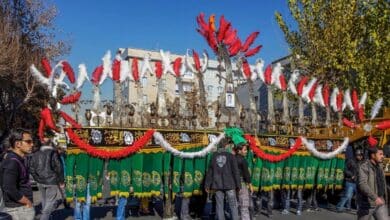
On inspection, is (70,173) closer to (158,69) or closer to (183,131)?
(183,131)

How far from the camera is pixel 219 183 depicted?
8.27 meters

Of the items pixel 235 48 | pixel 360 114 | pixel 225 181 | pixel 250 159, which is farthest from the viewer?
pixel 360 114

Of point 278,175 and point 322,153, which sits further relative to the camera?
point 322,153

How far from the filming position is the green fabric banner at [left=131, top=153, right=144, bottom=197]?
9.20m

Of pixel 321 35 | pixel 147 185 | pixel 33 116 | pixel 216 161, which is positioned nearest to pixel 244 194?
pixel 216 161

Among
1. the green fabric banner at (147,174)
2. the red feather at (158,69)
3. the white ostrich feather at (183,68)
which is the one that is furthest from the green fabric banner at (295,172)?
the red feather at (158,69)

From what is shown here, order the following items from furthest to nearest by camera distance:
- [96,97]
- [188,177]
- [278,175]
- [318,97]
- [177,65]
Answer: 1. [318,97]
2. [278,175]
3. [177,65]
4. [188,177]
5. [96,97]

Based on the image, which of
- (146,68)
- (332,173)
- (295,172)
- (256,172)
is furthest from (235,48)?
(332,173)

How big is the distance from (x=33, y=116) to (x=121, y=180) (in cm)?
1498

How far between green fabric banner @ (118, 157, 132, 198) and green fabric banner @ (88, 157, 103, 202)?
41cm

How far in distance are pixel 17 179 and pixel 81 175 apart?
13.1ft

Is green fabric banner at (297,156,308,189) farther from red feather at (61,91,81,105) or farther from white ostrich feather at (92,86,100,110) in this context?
red feather at (61,91,81,105)

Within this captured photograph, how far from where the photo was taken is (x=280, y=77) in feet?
37.2

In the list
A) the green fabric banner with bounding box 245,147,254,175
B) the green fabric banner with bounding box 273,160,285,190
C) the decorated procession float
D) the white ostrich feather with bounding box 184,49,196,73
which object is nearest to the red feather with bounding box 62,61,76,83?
the decorated procession float
